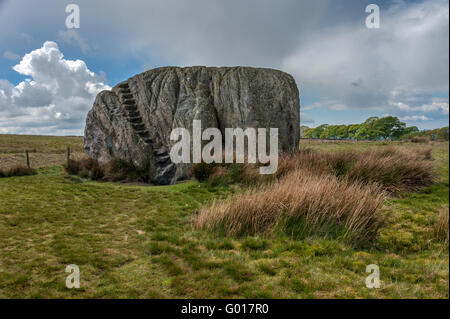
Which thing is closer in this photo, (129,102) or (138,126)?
(138,126)

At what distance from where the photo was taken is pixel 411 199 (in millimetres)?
7555

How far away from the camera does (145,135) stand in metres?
15.5

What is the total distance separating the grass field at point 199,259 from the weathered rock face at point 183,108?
24.7ft

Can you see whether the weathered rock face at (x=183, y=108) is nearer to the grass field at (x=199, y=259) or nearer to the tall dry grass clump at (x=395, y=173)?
the tall dry grass clump at (x=395, y=173)

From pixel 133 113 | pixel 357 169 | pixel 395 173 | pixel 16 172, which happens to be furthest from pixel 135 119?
pixel 395 173

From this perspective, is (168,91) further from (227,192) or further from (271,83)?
(227,192)

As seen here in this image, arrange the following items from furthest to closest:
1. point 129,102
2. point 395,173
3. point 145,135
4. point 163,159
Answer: point 129,102
point 145,135
point 163,159
point 395,173

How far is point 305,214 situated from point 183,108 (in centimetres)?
1131

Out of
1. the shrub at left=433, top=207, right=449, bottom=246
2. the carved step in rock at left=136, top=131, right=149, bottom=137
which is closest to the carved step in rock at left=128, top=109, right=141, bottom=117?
the carved step in rock at left=136, top=131, right=149, bottom=137

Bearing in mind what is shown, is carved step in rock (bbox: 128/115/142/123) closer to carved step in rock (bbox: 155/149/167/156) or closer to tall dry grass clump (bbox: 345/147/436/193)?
carved step in rock (bbox: 155/149/167/156)

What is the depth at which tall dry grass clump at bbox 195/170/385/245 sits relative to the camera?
4777mm

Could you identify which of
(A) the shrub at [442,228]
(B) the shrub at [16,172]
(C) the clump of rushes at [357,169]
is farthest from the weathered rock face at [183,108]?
(A) the shrub at [442,228]

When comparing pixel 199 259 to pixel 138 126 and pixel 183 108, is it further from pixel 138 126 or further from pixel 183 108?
pixel 138 126
